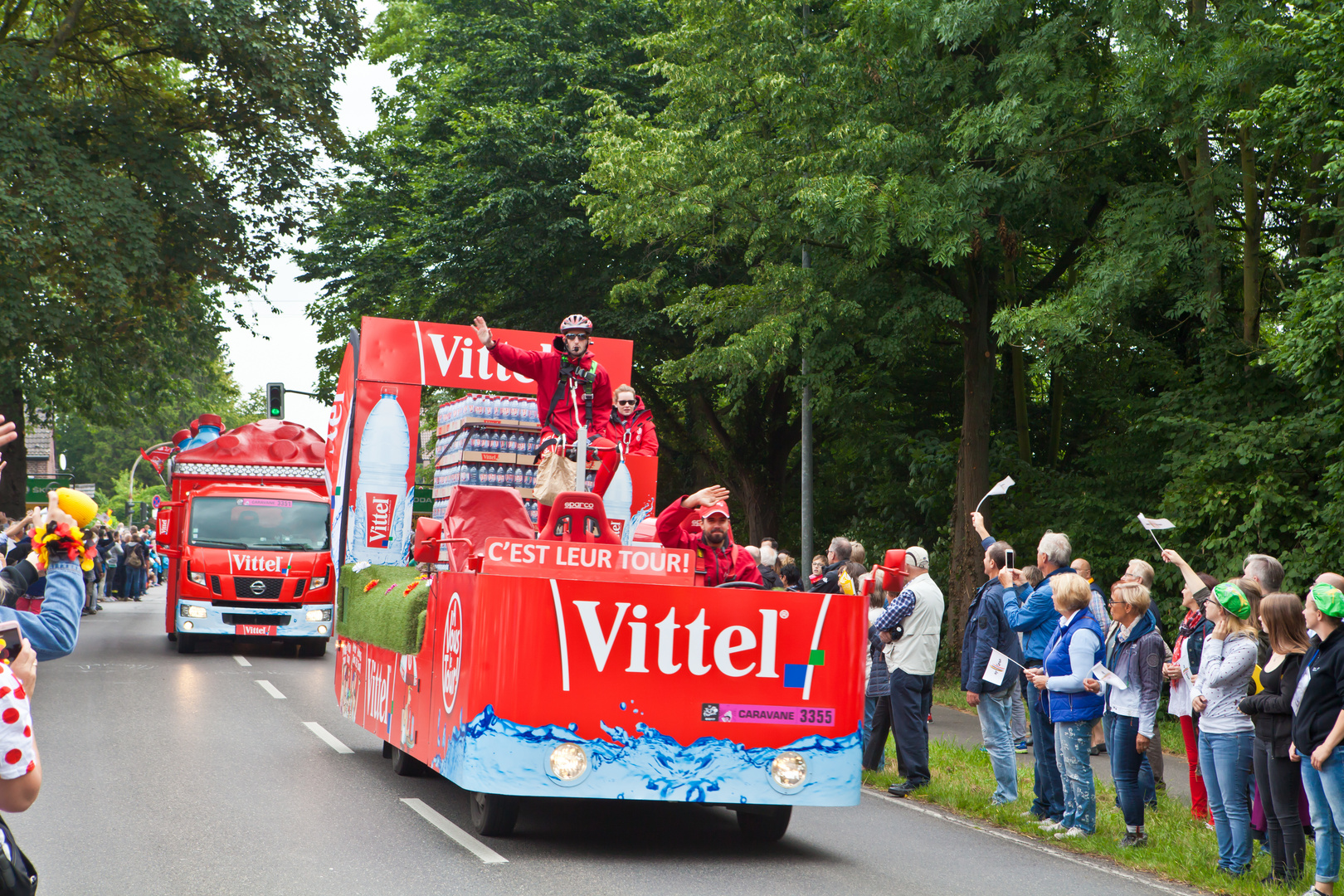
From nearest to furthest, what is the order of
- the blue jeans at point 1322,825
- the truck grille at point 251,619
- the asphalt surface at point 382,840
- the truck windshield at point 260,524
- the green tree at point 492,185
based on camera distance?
the blue jeans at point 1322,825, the asphalt surface at point 382,840, the truck grille at point 251,619, the truck windshield at point 260,524, the green tree at point 492,185

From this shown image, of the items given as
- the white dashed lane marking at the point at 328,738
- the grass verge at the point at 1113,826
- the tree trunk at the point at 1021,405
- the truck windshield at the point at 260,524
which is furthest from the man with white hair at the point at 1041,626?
the truck windshield at the point at 260,524

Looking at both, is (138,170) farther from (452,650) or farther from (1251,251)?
(452,650)

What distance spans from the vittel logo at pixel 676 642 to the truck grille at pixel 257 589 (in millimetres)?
14348

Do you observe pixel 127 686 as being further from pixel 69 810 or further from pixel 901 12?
pixel 901 12

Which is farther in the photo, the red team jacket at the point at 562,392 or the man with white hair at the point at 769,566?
the man with white hair at the point at 769,566

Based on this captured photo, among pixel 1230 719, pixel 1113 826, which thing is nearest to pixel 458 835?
pixel 1113 826

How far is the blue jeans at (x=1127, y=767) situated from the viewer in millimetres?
8547

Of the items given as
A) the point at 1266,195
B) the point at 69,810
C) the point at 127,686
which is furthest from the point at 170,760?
the point at 1266,195

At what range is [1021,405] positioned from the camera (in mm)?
21641

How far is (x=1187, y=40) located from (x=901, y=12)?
3273mm

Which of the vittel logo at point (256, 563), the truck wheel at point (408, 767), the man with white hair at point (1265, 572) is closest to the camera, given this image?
the man with white hair at point (1265, 572)

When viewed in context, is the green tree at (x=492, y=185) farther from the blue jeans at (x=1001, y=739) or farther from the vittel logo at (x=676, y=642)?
the vittel logo at (x=676, y=642)

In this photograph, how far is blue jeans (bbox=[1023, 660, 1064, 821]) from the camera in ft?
30.8

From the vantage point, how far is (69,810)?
29.5 ft
